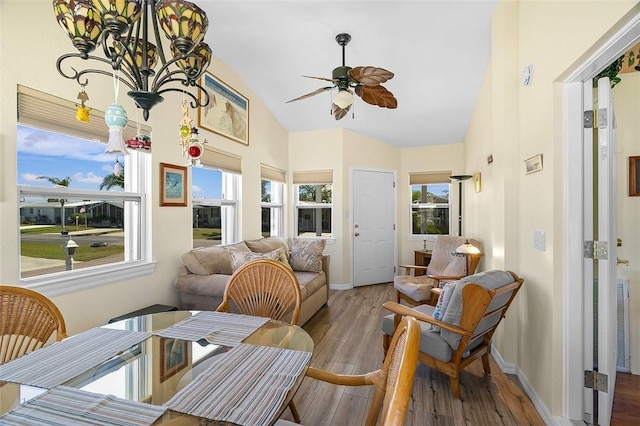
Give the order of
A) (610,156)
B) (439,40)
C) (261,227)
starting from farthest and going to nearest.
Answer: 1. (261,227)
2. (439,40)
3. (610,156)

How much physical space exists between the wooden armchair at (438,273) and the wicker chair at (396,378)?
250cm

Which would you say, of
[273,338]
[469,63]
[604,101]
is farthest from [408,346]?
[469,63]

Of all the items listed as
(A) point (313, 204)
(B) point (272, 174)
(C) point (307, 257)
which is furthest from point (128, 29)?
(A) point (313, 204)

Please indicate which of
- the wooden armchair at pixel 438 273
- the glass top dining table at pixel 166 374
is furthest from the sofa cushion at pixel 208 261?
the wooden armchair at pixel 438 273

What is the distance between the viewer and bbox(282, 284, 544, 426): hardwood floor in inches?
72.8

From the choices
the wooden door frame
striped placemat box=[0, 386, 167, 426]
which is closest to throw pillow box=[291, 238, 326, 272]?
the wooden door frame

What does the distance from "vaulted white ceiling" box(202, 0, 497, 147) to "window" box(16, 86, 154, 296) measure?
1429 mm

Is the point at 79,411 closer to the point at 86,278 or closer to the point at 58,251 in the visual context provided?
the point at 86,278

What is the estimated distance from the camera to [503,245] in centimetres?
242

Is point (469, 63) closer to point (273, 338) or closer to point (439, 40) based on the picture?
point (439, 40)

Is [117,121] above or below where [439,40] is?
below

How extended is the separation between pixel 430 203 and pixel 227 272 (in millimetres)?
3962

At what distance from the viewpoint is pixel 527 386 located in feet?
6.96

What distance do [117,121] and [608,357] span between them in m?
2.69
